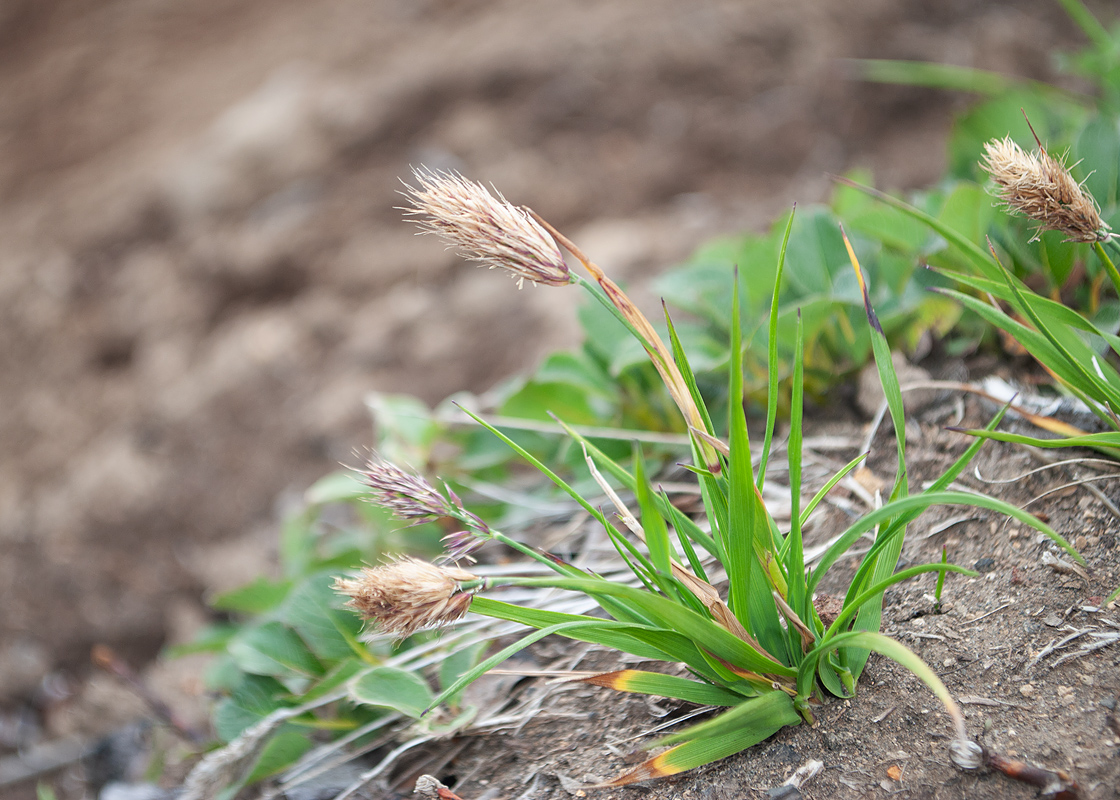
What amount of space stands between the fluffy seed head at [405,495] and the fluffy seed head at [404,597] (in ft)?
0.20

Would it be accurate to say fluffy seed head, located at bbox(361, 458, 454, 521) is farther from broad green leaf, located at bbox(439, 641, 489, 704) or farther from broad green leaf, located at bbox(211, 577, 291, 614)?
broad green leaf, located at bbox(211, 577, 291, 614)

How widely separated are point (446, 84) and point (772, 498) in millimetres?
2426

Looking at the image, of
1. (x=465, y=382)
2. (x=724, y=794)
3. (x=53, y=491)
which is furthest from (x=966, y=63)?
(x=53, y=491)

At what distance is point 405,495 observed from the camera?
68 cm

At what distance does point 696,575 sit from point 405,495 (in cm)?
32

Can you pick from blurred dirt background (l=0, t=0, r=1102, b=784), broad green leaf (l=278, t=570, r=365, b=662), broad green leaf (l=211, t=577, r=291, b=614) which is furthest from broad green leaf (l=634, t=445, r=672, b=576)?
blurred dirt background (l=0, t=0, r=1102, b=784)

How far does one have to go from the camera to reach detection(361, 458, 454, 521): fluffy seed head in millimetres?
668

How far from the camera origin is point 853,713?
740 mm

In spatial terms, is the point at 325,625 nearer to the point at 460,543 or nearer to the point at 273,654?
the point at 273,654

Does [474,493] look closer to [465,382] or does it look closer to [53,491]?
[465,382]

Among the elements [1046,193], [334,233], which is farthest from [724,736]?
[334,233]

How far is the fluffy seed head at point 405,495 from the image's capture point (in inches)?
26.3

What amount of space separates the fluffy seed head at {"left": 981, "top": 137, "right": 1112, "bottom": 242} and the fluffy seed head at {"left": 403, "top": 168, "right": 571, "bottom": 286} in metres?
0.45

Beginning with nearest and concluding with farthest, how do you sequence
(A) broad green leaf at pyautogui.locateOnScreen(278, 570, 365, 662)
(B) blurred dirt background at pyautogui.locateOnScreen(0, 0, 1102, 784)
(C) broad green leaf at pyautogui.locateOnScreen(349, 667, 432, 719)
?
(C) broad green leaf at pyautogui.locateOnScreen(349, 667, 432, 719) < (A) broad green leaf at pyautogui.locateOnScreen(278, 570, 365, 662) < (B) blurred dirt background at pyautogui.locateOnScreen(0, 0, 1102, 784)
